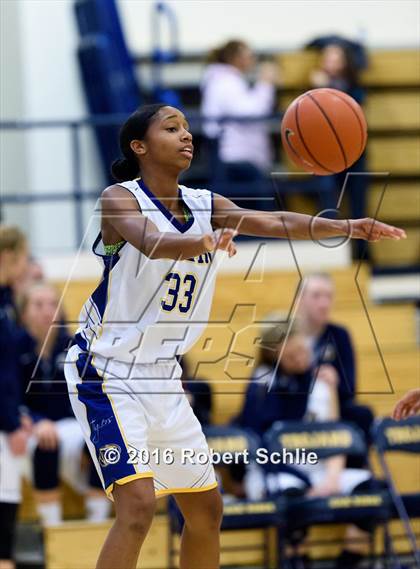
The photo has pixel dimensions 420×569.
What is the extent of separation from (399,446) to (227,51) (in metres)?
3.41

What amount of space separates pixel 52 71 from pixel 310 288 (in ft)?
10.8

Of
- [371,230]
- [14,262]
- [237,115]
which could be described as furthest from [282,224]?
[237,115]

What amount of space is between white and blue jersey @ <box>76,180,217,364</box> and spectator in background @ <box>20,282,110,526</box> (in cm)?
211

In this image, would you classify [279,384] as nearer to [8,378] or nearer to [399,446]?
[399,446]

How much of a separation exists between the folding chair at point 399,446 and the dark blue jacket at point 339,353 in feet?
1.06

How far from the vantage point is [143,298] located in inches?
184

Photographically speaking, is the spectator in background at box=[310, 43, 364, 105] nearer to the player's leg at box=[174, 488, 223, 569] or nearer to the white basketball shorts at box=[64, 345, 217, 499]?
the white basketball shorts at box=[64, 345, 217, 499]

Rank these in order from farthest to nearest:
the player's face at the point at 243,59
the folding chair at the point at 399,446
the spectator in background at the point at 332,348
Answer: the player's face at the point at 243,59 < the spectator in background at the point at 332,348 < the folding chair at the point at 399,446

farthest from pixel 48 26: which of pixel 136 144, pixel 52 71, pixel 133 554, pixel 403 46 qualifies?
pixel 133 554

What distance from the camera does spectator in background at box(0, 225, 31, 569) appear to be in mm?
6332

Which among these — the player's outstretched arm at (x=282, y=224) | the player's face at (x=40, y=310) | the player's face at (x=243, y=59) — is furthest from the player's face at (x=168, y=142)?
the player's face at (x=243, y=59)

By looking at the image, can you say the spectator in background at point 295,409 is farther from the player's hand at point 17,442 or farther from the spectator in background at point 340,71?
the spectator in background at point 340,71

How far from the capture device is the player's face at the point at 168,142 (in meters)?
4.66

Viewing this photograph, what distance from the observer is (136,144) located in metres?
4.75
